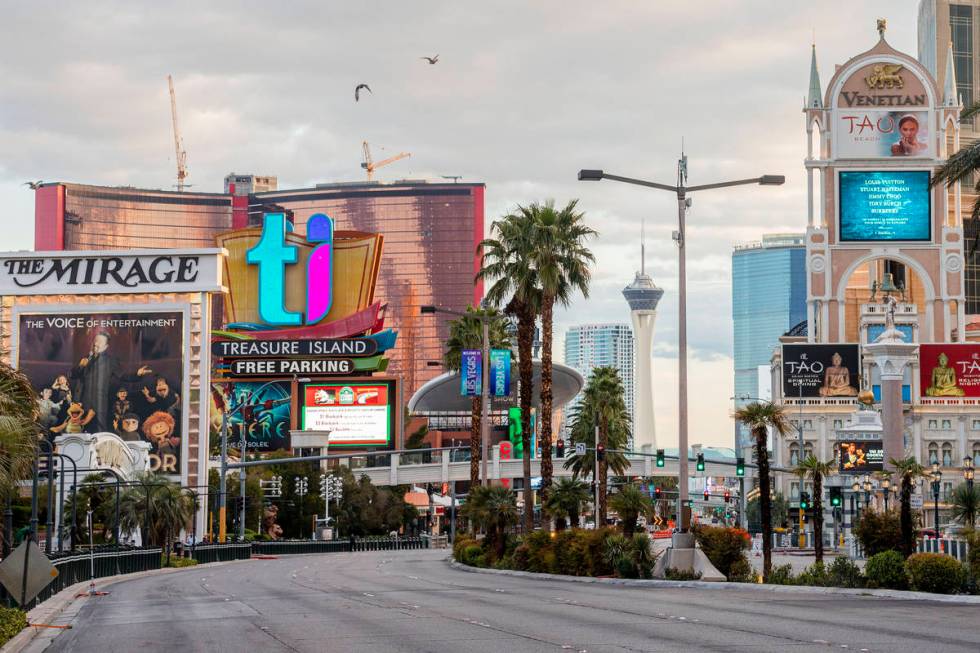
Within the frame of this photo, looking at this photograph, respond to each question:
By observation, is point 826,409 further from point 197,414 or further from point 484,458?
point 484,458

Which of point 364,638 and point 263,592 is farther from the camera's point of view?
point 263,592

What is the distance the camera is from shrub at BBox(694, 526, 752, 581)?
4462 cm

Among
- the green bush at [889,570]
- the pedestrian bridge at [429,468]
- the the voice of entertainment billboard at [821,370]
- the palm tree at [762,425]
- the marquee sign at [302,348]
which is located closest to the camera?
the green bush at [889,570]

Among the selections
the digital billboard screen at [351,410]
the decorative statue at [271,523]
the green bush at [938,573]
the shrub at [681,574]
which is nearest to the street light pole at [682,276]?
the shrub at [681,574]

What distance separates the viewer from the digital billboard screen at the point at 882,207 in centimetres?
14675

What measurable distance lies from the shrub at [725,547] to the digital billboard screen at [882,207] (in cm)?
10857

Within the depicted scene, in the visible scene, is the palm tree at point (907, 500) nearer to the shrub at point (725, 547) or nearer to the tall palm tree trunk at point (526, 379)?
the shrub at point (725, 547)

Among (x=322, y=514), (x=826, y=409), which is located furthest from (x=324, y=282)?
(x=826, y=409)

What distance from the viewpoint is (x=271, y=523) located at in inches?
5167

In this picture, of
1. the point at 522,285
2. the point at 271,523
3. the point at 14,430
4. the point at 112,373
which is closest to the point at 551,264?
the point at 522,285

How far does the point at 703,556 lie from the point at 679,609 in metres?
12.7

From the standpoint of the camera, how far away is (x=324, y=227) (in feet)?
500

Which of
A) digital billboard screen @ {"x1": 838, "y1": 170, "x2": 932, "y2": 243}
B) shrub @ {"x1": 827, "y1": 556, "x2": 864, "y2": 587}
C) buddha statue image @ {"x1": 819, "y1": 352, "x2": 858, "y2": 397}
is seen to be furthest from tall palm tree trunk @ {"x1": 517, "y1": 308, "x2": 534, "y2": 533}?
digital billboard screen @ {"x1": 838, "y1": 170, "x2": 932, "y2": 243}

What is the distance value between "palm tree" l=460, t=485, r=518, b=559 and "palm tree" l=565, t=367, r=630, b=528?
28.7 metres
